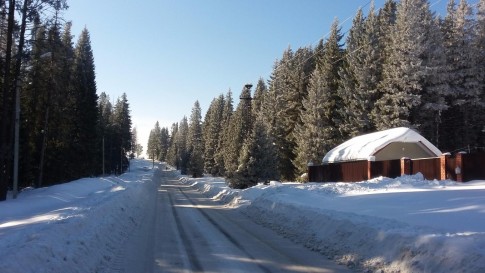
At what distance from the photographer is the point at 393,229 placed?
9.60m

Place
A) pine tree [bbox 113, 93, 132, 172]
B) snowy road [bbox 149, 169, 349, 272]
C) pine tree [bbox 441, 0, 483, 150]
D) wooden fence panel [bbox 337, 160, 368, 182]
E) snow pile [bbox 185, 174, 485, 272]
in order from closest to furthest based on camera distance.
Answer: snow pile [bbox 185, 174, 485, 272] < snowy road [bbox 149, 169, 349, 272] < wooden fence panel [bbox 337, 160, 368, 182] < pine tree [bbox 441, 0, 483, 150] < pine tree [bbox 113, 93, 132, 172]

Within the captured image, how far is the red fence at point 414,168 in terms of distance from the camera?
76.7ft

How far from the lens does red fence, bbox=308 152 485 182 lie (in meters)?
23.4

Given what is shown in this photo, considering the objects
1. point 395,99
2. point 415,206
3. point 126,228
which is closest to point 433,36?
point 395,99

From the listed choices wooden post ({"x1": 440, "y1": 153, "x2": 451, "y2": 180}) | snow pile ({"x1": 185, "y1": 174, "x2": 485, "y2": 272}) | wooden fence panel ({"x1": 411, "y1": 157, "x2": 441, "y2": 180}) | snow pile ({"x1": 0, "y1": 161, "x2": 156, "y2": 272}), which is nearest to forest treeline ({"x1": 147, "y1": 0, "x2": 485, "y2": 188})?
wooden fence panel ({"x1": 411, "y1": 157, "x2": 441, "y2": 180})

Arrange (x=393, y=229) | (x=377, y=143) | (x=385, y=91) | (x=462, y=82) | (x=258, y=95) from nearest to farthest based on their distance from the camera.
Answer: (x=393, y=229), (x=377, y=143), (x=385, y=91), (x=462, y=82), (x=258, y=95)

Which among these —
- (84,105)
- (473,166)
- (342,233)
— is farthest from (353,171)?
(84,105)

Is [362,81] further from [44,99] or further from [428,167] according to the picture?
[44,99]

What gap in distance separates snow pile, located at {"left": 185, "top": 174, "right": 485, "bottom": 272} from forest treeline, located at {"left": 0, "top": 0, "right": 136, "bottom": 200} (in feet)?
47.1

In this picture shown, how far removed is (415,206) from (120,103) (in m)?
93.9

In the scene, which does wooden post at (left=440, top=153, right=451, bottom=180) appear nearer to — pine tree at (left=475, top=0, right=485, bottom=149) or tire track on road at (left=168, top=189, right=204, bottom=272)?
tire track on road at (left=168, top=189, right=204, bottom=272)

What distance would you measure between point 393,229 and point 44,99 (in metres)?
33.8

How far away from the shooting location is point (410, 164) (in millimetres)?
27266

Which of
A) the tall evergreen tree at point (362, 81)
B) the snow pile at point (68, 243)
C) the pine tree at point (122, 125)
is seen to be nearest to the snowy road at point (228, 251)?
the snow pile at point (68, 243)
